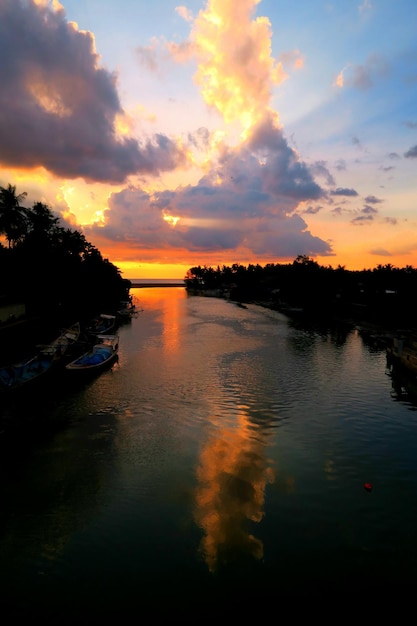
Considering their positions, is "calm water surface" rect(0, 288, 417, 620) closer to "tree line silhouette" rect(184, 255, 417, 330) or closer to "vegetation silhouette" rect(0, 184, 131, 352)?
"vegetation silhouette" rect(0, 184, 131, 352)

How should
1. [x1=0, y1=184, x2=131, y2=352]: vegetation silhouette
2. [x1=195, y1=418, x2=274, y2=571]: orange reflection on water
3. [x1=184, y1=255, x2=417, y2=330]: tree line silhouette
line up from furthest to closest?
1. [x1=184, y1=255, x2=417, y2=330]: tree line silhouette
2. [x1=0, y1=184, x2=131, y2=352]: vegetation silhouette
3. [x1=195, y1=418, x2=274, y2=571]: orange reflection on water

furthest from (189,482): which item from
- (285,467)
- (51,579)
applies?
(51,579)

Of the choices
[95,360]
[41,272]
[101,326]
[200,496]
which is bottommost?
[200,496]

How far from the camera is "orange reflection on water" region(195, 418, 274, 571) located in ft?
45.6

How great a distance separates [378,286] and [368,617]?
104 m

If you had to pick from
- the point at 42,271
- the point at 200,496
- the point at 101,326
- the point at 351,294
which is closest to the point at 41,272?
the point at 42,271

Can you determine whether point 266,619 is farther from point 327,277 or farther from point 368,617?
point 327,277

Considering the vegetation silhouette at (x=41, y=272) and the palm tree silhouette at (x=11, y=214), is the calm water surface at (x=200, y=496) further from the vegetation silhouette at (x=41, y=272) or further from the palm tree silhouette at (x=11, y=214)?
the palm tree silhouette at (x=11, y=214)

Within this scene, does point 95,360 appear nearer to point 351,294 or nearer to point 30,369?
point 30,369

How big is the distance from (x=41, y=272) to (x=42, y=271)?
1.24 ft

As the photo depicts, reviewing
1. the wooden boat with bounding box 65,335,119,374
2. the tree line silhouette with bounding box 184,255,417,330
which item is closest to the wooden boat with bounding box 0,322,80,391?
the wooden boat with bounding box 65,335,119,374

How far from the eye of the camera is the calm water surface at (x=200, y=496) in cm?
1240

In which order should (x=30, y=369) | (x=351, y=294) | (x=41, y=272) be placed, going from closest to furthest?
(x=30, y=369)
(x=41, y=272)
(x=351, y=294)

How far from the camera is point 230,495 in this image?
17281 millimetres
